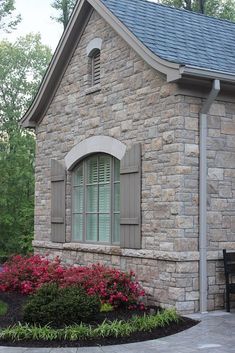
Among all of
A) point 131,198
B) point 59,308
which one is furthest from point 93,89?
point 59,308

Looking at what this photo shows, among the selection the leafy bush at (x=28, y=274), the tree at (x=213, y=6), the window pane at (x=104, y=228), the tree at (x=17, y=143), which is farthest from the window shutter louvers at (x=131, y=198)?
the tree at (x=213, y=6)

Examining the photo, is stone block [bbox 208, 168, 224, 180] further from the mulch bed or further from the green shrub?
the green shrub

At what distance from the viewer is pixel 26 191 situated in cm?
2300

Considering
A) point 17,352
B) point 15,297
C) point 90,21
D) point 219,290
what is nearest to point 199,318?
point 219,290

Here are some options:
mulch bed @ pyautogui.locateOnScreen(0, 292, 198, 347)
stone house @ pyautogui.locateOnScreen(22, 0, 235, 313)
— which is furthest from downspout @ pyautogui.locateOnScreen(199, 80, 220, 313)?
mulch bed @ pyautogui.locateOnScreen(0, 292, 198, 347)

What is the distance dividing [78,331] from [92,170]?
4905mm

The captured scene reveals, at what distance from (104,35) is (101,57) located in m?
0.44

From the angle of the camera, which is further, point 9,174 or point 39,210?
point 9,174

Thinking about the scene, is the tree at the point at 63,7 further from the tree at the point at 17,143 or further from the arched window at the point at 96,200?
the arched window at the point at 96,200

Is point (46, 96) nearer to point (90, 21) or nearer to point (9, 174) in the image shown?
point (90, 21)

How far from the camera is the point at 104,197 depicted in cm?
1116

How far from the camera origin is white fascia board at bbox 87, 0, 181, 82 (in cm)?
867

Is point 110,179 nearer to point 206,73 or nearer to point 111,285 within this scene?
point 111,285

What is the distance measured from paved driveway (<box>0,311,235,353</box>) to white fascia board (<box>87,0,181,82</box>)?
3.69 m
